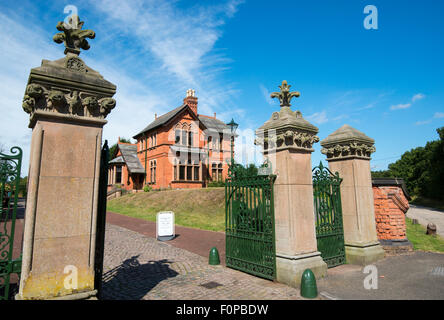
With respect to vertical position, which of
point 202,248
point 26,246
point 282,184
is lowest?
point 202,248

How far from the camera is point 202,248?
10141 mm

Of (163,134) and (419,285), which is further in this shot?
(163,134)

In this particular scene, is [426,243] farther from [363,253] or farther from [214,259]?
[214,259]

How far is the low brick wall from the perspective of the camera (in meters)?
7.90

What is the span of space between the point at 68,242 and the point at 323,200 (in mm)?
6029

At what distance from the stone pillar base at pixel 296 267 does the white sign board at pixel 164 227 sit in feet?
23.5

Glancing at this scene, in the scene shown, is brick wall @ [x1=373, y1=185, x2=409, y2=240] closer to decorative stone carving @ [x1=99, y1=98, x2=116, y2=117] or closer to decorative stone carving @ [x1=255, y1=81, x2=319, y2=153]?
decorative stone carving @ [x1=255, y1=81, x2=319, y2=153]

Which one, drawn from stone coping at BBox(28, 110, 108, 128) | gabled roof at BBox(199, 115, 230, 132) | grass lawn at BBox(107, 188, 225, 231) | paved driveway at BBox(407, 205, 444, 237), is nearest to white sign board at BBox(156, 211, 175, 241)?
grass lawn at BBox(107, 188, 225, 231)

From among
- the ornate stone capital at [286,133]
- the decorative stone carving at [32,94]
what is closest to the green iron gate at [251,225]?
the ornate stone capital at [286,133]

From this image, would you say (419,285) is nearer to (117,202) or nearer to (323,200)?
(323,200)

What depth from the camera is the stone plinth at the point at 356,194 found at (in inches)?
285

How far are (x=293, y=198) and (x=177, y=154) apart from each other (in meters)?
27.7
